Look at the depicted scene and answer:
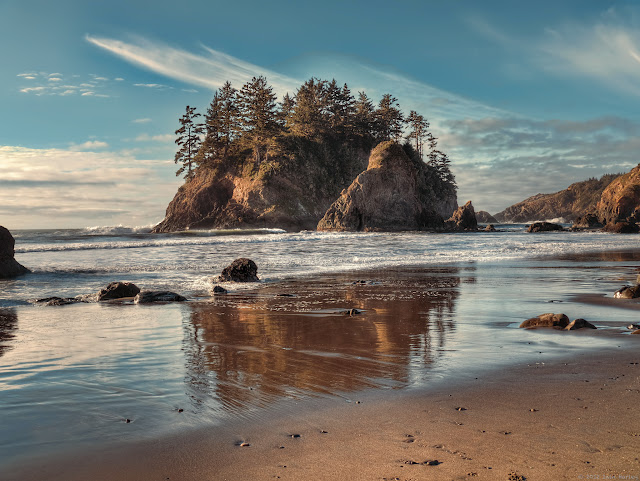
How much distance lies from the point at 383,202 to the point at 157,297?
48.0 metres

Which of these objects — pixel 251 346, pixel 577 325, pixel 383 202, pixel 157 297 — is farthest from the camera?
pixel 383 202

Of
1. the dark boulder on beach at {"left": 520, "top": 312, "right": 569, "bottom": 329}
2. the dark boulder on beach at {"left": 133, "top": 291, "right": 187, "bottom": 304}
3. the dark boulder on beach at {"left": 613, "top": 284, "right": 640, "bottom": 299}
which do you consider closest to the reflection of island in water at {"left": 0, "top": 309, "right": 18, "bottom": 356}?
the dark boulder on beach at {"left": 133, "top": 291, "right": 187, "bottom": 304}

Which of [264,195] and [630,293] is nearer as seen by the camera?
[630,293]

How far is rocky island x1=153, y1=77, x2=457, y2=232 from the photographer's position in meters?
56.7

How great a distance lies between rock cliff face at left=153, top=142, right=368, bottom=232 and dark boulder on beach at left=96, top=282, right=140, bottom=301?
53282 mm

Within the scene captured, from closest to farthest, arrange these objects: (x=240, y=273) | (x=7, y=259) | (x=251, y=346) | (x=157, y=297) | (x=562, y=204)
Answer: (x=251, y=346), (x=157, y=297), (x=240, y=273), (x=7, y=259), (x=562, y=204)

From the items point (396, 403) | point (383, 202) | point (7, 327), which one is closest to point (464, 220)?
point (383, 202)

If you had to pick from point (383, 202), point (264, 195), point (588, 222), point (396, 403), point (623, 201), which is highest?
point (264, 195)

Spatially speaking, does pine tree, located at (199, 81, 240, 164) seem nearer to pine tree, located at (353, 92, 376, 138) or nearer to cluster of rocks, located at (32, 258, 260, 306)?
pine tree, located at (353, 92, 376, 138)

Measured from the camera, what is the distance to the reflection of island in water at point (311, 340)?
4113 mm

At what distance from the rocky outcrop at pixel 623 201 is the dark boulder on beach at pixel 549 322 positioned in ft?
195

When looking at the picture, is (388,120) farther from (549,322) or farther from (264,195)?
(549,322)

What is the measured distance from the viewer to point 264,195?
66.4 meters

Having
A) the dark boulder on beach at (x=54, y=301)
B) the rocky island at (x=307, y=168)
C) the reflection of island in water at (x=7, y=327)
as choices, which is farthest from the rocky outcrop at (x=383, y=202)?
the reflection of island in water at (x=7, y=327)
